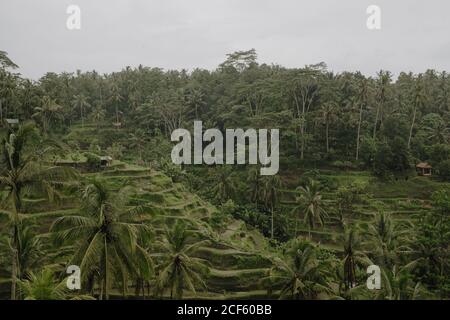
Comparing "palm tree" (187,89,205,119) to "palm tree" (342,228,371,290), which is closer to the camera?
"palm tree" (342,228,371,290)

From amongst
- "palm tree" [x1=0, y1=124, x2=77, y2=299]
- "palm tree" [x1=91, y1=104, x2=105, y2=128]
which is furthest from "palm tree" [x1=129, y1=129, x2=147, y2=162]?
"palm tree" [x1=0, y1=124, x2=77, y2=299]

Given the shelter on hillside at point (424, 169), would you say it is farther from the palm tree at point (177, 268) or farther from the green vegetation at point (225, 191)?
the palm tree at point (177, 268)

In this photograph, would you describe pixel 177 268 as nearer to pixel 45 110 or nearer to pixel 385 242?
pixel 385 242

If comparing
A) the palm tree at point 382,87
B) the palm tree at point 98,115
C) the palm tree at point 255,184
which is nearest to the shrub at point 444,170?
the palm tree at point 382,87

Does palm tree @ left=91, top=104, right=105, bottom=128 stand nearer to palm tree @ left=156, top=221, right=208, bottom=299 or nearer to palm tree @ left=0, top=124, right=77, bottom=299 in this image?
palm tree @ left=156, top=221, right=208, bottom=299
